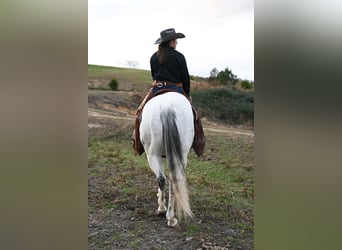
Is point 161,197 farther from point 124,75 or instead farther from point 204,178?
point 124,75

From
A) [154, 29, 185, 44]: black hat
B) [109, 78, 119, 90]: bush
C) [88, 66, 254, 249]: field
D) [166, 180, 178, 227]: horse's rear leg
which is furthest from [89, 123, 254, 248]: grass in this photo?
[154, 29, 185, 44]: black hat

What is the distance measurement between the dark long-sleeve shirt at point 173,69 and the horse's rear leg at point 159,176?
0.57 metres

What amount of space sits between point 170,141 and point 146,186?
0.44m

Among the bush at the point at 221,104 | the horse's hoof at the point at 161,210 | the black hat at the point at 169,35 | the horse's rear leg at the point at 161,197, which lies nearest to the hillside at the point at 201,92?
the bush at the point at 221,104

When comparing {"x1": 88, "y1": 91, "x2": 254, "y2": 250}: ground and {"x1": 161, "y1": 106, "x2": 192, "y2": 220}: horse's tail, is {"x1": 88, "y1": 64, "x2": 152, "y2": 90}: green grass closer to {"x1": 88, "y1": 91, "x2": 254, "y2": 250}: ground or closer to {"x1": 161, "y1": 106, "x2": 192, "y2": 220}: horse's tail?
{"x1": 88, "y1": 91, "x2": 254, "y2": 250}: ground

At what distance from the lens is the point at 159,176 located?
105 inches

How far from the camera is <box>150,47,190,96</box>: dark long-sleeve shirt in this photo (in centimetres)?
270

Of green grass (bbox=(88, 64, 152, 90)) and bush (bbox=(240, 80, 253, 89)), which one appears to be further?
green grass (bbox=(88, 64, 152, 90))

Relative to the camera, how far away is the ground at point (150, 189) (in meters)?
2.64

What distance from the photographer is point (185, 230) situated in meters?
2.65

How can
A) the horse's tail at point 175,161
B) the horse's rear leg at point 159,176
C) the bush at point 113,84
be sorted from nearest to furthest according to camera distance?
1. the horse's tail at point 175,161
2. the horse's rear leg at point 159,176
3. the bush at point 113,84

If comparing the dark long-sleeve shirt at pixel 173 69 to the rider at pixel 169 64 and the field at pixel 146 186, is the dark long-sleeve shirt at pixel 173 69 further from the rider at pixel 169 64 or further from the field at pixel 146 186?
the field at pixel 146 186
